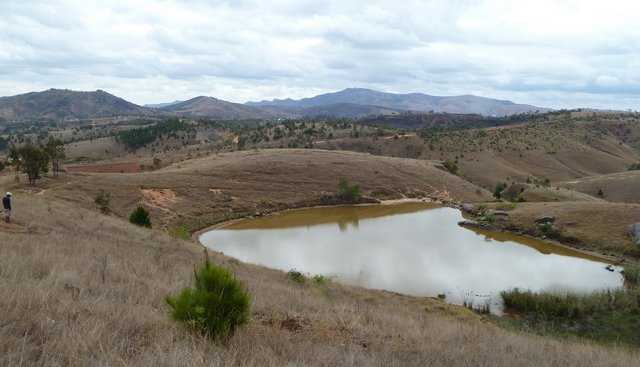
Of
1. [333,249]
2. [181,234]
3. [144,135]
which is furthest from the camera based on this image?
[144,135]

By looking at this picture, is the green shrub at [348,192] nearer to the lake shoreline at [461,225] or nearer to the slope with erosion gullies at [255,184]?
the lake shoreline at [461,225]

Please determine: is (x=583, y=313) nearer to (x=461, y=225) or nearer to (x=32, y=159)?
(x=461, y=225)

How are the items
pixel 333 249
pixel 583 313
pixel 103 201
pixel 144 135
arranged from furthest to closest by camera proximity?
pixel 144 135, pixel 103 201, pixel 333 249, pixel 583 313

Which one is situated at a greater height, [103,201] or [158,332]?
[158,332]

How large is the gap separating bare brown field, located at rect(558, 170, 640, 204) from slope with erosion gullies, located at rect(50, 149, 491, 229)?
1649cm

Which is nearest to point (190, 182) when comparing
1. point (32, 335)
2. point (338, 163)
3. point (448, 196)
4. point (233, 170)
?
point (233, 170)

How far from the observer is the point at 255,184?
47.9 meters

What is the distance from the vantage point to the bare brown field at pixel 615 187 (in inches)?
2231

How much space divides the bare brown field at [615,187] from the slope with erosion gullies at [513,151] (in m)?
10.3

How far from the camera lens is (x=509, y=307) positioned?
779 inches

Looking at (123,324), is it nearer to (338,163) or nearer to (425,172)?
(338,163)

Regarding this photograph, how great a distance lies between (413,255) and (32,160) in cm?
2802

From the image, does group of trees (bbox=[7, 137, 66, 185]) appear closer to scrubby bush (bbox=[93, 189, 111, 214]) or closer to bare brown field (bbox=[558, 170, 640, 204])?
scrubby bush (bbox=[93, 189, 111, 214])

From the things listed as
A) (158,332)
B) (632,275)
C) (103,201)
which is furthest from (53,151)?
(632,275)
